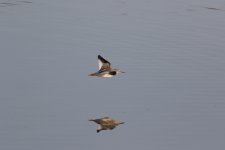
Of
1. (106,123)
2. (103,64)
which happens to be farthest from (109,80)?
(106,123)

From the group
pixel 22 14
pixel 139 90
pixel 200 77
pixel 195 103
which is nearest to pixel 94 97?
pixel 139 90

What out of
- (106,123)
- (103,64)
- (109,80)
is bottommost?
(106,123)

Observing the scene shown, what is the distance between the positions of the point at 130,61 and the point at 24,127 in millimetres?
7055

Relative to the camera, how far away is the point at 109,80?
20.1 meters

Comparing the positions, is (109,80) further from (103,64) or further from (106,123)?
(106,123)

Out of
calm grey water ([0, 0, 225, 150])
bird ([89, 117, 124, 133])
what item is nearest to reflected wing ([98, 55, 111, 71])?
calm grey water ([0, 0, 225, 150])

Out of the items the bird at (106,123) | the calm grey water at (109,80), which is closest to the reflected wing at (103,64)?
the calm grey water at (109,80)

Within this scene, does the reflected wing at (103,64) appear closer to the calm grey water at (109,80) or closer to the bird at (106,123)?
the calm grey water at (109,80)

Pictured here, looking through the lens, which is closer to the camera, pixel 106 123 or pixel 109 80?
pixel 106 123

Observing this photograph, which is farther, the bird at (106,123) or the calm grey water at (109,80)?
the bird at (106,123)

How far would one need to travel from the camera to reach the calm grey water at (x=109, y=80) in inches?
613

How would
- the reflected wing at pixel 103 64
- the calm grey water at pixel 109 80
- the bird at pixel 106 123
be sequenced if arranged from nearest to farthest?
the calm grey water at pixel 109 80 < the bird at pixel 106 123 < the reflected wing at pixel 103 64

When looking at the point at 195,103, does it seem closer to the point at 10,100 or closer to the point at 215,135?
the point at 215,135

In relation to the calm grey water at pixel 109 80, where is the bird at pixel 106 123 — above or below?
below
